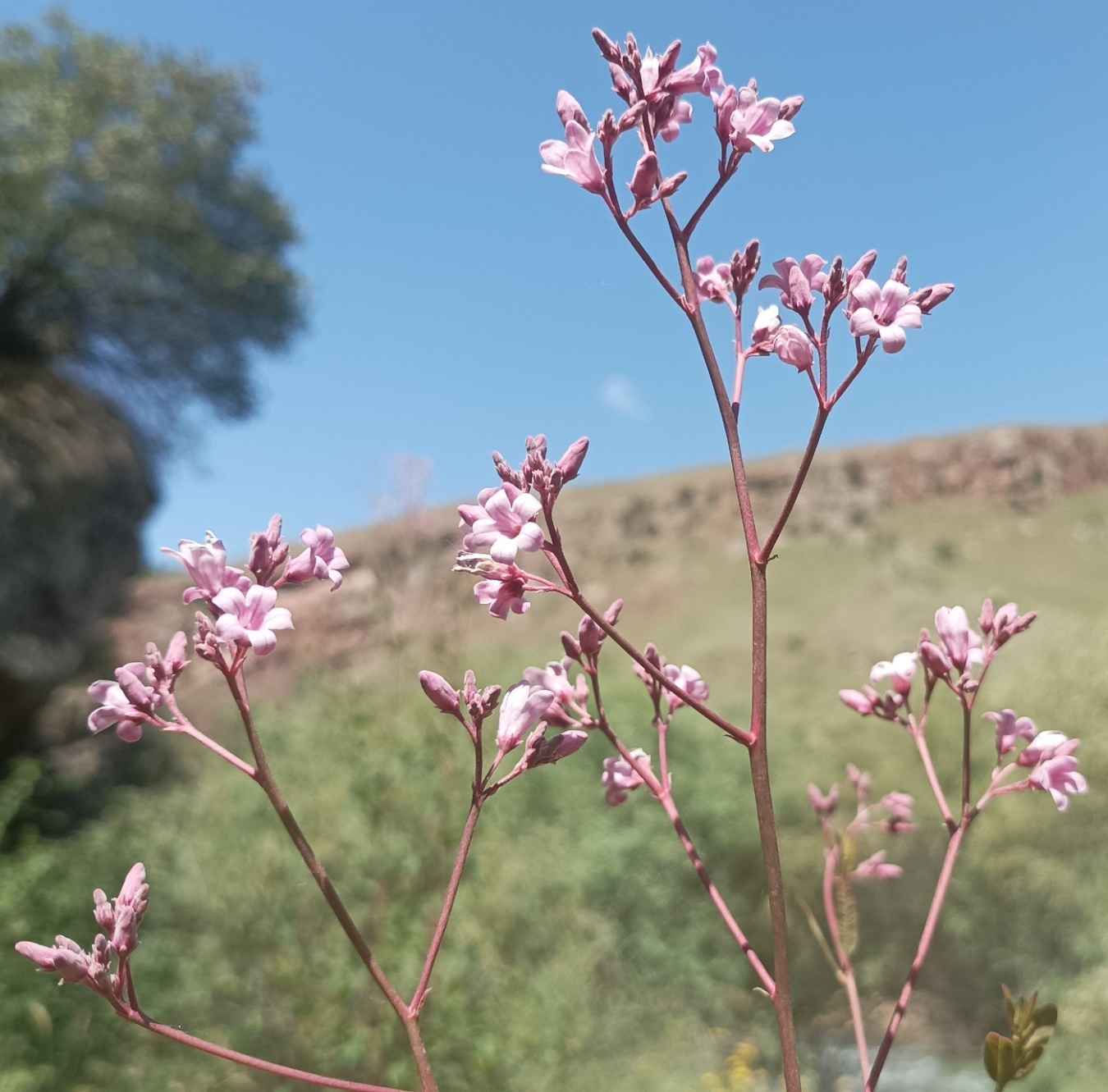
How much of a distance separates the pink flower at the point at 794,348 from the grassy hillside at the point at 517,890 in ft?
8.48

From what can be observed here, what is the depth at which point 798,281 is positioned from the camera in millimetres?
919

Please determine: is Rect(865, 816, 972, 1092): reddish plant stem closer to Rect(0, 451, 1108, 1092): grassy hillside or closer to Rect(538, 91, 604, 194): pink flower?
Rect(538, 91, 604, 194): pink flower

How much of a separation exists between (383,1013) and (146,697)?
3.37 metres

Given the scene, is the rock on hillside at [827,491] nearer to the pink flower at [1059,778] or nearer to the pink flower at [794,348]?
the pink flower at [1059,778]

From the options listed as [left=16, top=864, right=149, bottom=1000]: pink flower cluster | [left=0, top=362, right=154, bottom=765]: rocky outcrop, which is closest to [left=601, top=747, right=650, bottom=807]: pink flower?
[left=16, top=864, right=149, bottom=1000]: pink flower cluster

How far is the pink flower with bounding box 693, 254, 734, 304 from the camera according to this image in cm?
103

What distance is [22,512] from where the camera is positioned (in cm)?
898

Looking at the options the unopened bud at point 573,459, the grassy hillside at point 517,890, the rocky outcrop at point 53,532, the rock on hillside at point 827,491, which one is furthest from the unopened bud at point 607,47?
the rock on hillside at point 827,491

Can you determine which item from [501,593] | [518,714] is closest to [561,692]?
[518,714]

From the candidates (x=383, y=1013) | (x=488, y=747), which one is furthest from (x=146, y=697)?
(x=488, y=747)

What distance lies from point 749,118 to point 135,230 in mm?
11844

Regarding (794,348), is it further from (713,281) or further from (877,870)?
(877,870)

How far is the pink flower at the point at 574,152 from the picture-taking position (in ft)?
2.99

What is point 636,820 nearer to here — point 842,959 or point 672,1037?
point 672,1037
